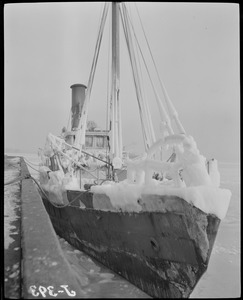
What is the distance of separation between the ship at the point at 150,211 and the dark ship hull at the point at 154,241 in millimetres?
12

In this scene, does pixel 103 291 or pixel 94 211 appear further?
pixel 94 211

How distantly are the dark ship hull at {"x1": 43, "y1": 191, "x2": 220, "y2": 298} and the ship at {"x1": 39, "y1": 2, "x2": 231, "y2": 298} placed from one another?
0.04ft

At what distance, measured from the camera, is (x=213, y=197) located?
10.2ft

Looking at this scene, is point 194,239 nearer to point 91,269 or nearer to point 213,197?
point 213,197

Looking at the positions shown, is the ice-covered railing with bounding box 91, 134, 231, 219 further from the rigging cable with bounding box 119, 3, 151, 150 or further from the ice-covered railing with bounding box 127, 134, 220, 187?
the rigging cable with bounding box 119, 3, 151, 150

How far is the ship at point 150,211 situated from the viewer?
10.5 feet

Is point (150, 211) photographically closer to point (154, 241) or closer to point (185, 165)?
point (154, 241)

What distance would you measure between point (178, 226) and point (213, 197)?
0.65 m

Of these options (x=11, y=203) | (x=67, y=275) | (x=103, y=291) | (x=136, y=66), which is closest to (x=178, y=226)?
(x=103, y=291)

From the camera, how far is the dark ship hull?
3.30m

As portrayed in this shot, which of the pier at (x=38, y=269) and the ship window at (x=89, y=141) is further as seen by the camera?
the ship window at (x=89, y=141)

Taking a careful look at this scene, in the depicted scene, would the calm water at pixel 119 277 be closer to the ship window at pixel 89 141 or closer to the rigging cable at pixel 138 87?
the rigging cable at pixel 138 87

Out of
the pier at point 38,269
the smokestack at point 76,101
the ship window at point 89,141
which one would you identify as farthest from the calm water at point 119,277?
the smokestack at point 76,101

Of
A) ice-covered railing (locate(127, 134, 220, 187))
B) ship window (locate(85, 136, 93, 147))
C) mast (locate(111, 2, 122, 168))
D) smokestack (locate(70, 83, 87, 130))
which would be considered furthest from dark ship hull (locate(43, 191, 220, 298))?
smokestack (locate(70, 83, 87, 130))
